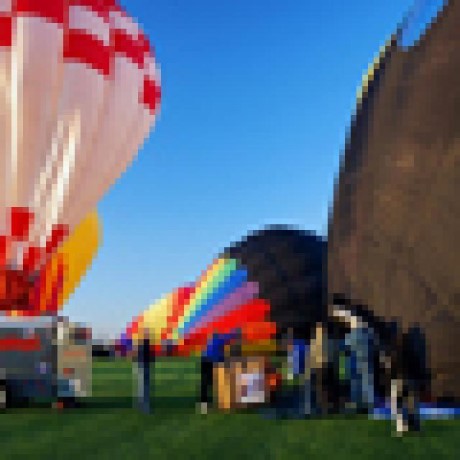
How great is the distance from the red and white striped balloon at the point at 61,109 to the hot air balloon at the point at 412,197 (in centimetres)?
321

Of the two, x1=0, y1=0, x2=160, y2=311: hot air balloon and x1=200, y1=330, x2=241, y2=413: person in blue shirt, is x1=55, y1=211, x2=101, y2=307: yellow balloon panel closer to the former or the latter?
x1=0, y1=0, x2=160, y2=311: hot air balloon

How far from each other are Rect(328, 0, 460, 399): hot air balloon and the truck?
387 centimetres

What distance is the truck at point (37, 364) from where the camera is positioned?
10453 mm

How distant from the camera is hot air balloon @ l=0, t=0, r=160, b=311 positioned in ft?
30.8

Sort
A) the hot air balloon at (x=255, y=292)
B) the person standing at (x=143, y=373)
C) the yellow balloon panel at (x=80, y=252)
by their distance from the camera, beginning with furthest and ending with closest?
1. the yellow balloon panel at (x=80, y=252)
2. the hot air balloon at (x=255, y=292)
3. the person standing at (x=143, y=373)

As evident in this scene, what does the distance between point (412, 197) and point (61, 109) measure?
15.2 ft

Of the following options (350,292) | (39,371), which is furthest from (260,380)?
(39,371)

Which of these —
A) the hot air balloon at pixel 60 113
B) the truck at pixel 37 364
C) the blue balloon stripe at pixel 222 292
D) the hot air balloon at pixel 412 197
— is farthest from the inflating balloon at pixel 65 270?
the hot air balloon at pixel 412 197

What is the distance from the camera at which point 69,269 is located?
1465 cm

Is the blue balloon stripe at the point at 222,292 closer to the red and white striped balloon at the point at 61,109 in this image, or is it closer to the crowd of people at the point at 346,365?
the red and white striped balloon at the point at 61,109

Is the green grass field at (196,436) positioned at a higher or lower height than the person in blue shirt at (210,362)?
lower

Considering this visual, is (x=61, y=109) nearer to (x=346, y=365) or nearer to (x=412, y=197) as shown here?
(x=412, y=197)

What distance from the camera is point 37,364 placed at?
420 inches

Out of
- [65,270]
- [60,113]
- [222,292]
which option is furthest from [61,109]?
[222,292]
